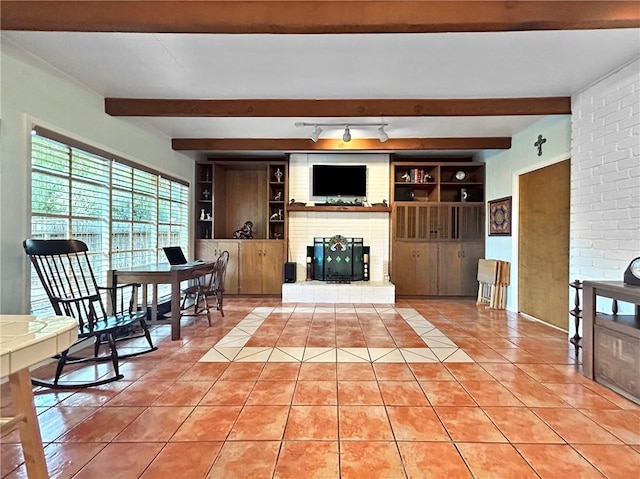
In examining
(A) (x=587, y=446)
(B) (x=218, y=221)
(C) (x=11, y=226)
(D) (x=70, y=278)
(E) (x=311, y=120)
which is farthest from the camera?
(B) (x=218, y=221)

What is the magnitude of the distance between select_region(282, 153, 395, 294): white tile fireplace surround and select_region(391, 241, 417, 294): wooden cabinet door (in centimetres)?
18

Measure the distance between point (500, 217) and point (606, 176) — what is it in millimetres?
2397

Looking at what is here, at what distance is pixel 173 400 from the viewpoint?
2262mm

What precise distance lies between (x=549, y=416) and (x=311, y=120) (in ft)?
12.4

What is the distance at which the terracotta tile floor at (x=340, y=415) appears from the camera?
1.62 metres

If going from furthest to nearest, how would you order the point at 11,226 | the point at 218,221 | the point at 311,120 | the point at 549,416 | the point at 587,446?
the point at 218,221 < the point at 311,120 < the point at 11,226 < the point at 549,416 < the point at 587,446

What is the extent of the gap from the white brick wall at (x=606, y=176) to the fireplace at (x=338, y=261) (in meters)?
3.21

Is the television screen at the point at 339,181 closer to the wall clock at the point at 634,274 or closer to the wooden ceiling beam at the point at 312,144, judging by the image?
the wooden ceiling beam at the point at 312,144

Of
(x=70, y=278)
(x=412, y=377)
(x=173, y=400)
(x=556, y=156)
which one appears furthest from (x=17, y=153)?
(x=556, y=156)

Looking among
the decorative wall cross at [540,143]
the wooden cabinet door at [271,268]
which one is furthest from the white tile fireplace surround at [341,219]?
the decorative wall cross at [540,143]

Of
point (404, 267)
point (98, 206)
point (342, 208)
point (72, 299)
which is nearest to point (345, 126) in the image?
point (342, 208)

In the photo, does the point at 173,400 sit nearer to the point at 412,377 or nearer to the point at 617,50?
the point at 412,377

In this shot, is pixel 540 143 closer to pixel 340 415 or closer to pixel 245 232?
pixel 340 415

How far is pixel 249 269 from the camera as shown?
242 inches
